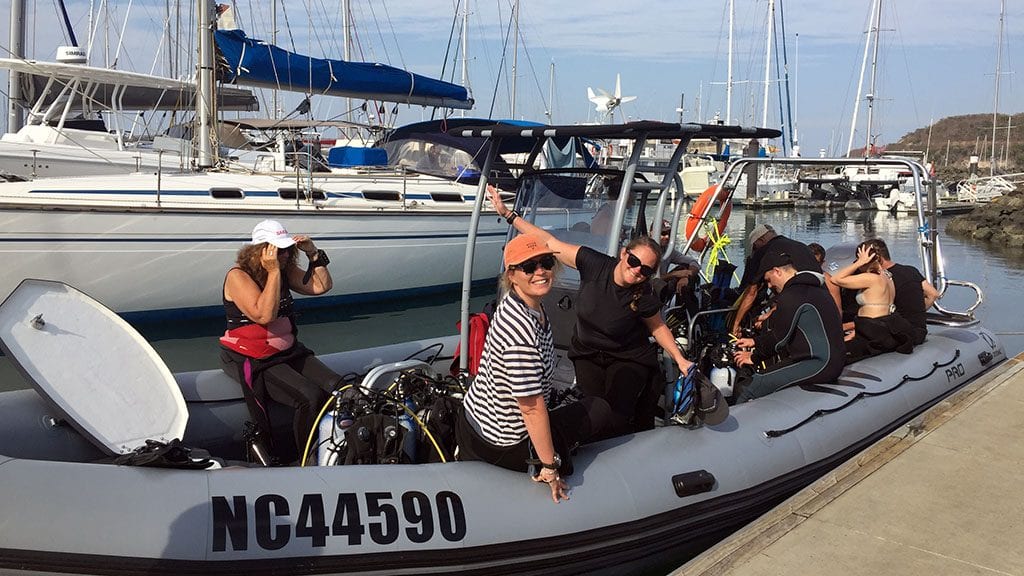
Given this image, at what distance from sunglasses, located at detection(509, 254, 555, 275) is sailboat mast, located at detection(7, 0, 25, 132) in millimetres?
14653

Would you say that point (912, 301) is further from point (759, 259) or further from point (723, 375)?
point (723, 375)

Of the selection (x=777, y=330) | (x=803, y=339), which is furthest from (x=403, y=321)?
(x=803, y=339)

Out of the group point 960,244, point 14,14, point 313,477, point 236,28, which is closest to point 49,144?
point 14,14

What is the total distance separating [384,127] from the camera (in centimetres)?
1600

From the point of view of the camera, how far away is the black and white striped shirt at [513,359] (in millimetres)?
3648

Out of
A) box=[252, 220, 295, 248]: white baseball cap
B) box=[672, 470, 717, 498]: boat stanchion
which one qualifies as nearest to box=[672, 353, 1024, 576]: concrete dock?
box=[672, 470, 717, 498]: boat stanchion

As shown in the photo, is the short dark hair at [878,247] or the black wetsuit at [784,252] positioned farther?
the short dark hair at [878,247]

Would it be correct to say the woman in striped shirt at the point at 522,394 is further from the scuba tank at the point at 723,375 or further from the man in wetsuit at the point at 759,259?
the man in wetsuit at the point at 759,259

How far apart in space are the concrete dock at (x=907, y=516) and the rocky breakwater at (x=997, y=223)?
914 inches

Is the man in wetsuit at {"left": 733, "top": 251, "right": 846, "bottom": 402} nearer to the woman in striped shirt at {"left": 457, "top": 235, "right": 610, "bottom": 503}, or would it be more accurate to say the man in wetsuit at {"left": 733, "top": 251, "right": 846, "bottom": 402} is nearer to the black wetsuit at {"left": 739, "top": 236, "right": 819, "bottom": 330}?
the black wetsuit at {"left": 739, "top": 236, "right": 819, "bottom": 330}

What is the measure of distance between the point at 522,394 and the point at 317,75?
425 inches

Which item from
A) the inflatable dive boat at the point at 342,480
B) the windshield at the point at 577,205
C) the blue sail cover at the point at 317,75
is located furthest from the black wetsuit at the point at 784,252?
the blue sail cover at the point at 317,75

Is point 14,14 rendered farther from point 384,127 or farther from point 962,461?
point 962,461

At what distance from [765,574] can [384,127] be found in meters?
13.3
